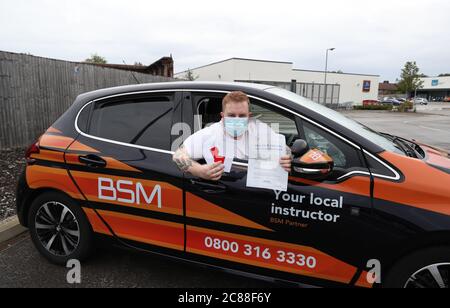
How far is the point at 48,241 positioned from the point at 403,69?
67608 mm

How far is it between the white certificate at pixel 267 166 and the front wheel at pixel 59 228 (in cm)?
152

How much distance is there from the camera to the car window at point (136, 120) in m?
2.62

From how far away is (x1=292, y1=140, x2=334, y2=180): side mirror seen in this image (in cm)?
204

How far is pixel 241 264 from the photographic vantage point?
2.35 metres

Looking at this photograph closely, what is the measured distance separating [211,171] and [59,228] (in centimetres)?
160

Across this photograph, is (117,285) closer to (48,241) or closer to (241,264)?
(48,241)

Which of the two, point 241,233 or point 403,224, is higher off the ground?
point 403,224

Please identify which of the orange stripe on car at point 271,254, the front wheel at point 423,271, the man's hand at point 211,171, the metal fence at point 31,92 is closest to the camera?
the front wheel at point 423,271

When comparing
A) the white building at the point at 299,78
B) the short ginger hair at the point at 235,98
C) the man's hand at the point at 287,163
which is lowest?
the man's hand at the point at 287,163

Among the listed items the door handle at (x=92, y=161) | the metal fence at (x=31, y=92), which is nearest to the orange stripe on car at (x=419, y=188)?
the door handle at (x=92, y=161)

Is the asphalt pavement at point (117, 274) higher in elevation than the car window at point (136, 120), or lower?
lower

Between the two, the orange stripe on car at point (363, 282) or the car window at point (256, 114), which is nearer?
the orange stripe on car at point (363, 282)

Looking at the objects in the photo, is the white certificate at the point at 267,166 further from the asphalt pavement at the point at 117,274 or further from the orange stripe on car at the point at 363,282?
the asphalt pavement at the point at 117,274

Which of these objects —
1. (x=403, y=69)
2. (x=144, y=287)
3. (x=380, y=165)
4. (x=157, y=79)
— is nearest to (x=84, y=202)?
(x=144, y=287)
